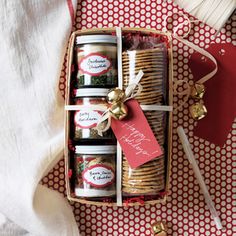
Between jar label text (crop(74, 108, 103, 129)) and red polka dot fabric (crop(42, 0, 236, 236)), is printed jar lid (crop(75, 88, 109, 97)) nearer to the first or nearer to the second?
jar label text (crop(74, 108, 103, 129))

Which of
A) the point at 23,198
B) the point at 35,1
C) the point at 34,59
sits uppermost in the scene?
the point at 35,1

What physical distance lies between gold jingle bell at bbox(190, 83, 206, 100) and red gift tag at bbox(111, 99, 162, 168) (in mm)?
157

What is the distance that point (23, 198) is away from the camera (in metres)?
0.95

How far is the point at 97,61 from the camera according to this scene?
0.87 metres

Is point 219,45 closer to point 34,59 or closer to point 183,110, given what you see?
point 183,110

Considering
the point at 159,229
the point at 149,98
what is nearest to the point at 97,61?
the point at 149,98

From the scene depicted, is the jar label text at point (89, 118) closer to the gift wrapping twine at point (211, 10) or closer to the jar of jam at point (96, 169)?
the jar of jam at point (96, 169)

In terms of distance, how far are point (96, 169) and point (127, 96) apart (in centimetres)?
14

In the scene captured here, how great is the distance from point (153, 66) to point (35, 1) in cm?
29

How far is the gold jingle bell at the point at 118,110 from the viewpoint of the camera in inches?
33.8

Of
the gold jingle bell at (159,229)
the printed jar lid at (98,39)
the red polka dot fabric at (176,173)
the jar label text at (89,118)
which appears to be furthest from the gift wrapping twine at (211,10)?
the gold jingle bell at (159,229)

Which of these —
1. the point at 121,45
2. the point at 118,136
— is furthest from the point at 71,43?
the point at 118,136

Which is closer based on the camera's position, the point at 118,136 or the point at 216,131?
the point at 118,136

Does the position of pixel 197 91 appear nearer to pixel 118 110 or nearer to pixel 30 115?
pixel 118 110
